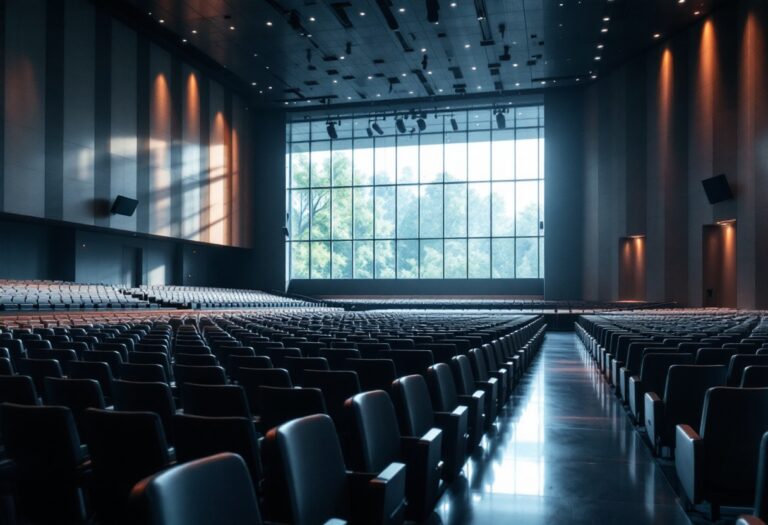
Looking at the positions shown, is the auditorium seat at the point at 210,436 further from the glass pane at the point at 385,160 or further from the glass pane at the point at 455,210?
the glass pane at the point at 385,160

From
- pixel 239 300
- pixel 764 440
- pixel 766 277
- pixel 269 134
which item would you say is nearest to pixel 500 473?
pixel 764 440

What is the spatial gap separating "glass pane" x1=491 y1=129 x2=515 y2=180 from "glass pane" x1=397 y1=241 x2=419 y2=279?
5445 mm

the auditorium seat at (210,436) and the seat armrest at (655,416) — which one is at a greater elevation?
the auditorium seat at (210,436)

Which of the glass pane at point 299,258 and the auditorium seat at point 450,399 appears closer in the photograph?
the auditorium seat at point 450,399

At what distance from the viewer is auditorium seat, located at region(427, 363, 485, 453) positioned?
3.97 meters

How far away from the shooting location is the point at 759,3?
59.4ft

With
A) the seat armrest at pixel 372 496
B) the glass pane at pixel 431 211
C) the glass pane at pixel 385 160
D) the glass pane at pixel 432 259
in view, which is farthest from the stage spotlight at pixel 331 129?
the seat armrest at pixel 372 496

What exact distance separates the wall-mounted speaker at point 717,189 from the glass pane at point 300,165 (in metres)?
19.5

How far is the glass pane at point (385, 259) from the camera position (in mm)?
32219

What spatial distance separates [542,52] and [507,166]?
25.6 ft

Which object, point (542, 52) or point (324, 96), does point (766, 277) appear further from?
point (324, 96)

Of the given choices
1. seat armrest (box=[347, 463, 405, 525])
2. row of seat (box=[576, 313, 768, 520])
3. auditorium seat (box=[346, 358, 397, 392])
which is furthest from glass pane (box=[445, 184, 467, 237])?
seat armrest (box=[347, 463, 405, 525])

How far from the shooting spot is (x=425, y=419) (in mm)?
3486

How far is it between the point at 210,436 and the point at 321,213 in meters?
31.0
